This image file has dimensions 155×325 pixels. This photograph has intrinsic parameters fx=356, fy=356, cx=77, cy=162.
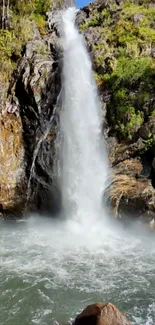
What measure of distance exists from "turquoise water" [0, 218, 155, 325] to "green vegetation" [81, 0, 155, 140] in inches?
219

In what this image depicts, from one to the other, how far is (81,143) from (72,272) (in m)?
7.32

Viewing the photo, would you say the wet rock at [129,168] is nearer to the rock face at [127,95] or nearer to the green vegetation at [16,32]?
the rock face at [127,95]

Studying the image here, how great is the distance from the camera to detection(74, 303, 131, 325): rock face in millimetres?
5809

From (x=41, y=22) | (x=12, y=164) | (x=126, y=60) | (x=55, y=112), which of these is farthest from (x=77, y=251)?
(x=41, y=22)

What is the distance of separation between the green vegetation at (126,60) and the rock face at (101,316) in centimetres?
1030

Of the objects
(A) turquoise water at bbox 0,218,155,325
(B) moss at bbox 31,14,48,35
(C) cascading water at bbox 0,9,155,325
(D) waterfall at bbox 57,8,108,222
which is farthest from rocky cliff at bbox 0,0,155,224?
(A) turquoise water at bbox 0,218,155,325

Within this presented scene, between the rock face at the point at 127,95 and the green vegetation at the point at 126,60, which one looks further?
the green vegetation at the point at 126,60

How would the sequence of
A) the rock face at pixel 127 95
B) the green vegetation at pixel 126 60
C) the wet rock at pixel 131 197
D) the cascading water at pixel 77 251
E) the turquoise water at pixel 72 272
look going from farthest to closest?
the green vegetation at pixel 126 60, the rock face at pixel 127 95, the wet rock at pixel 131 197, the cascading water at pixel 77 251, the turquoise water at pixel 72 272

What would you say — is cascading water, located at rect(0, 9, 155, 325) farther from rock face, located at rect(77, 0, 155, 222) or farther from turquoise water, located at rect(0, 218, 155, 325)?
rock face, located at rect(77, 0, 155, 222)

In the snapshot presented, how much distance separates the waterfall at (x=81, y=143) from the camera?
1405 centimetres

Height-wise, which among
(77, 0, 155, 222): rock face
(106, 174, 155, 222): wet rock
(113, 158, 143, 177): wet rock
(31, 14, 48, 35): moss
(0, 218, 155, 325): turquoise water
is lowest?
(0, 218, 155, 325): turquoise water

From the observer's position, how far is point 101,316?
19.2 ft

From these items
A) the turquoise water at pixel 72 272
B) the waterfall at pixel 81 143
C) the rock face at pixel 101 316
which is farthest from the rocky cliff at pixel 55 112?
the rock face at pixel 101 316

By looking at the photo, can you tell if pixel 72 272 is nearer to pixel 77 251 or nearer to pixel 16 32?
pixel 77 251
